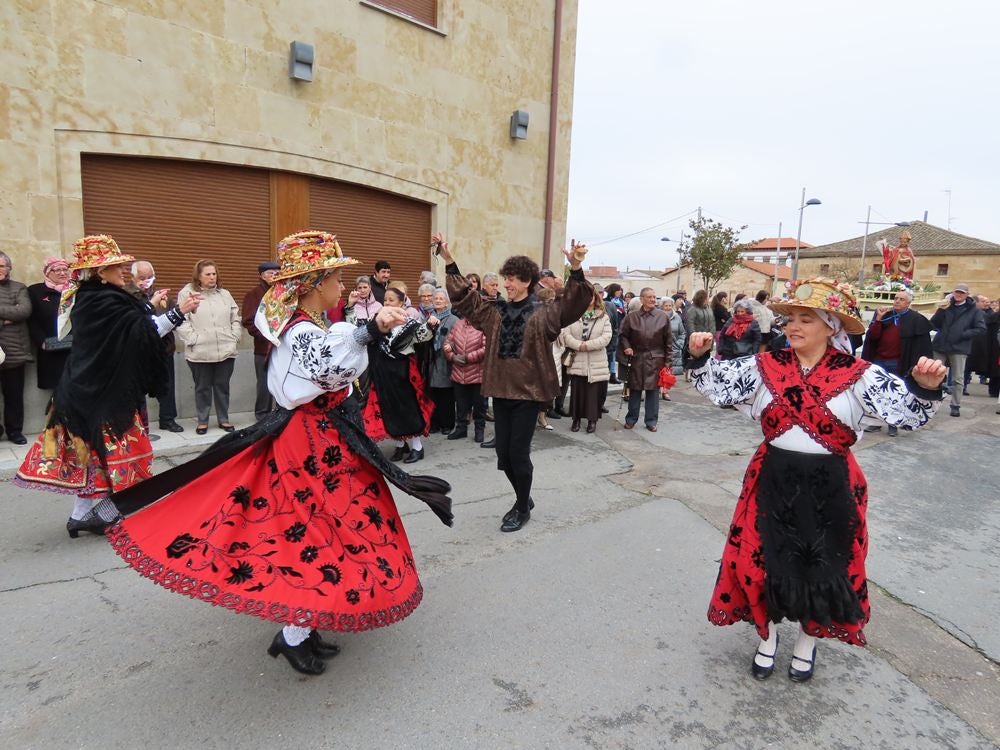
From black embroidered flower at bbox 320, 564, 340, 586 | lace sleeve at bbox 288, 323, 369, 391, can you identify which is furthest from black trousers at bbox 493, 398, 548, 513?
black embroidered flower at bbox 320, 564, 340, 586

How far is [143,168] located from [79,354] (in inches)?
169

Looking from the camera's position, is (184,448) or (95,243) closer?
(95,243)

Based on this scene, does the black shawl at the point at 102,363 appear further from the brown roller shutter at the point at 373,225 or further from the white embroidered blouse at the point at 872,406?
the brown roller shutter at the point at 373,225

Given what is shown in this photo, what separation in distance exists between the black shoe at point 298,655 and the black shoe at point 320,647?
6cm

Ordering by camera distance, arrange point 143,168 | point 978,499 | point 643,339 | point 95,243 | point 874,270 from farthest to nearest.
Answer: point 874,270
point 643,339
point 143,168
point 978,499
point 95,243

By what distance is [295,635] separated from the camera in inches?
111

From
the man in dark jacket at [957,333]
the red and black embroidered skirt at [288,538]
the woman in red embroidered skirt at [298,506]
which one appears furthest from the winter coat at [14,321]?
the man in dark jacket at [957,333]

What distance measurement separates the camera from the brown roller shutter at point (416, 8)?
9.30 meters

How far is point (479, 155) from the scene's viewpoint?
10.6 meters

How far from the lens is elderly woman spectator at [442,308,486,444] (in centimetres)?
723

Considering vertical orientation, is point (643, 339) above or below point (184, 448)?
above

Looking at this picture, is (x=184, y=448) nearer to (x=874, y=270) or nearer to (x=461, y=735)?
(x=461, y=735)

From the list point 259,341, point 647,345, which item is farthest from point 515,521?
point 259,341

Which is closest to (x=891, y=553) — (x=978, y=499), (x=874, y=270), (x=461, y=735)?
(x=978, y=499)
